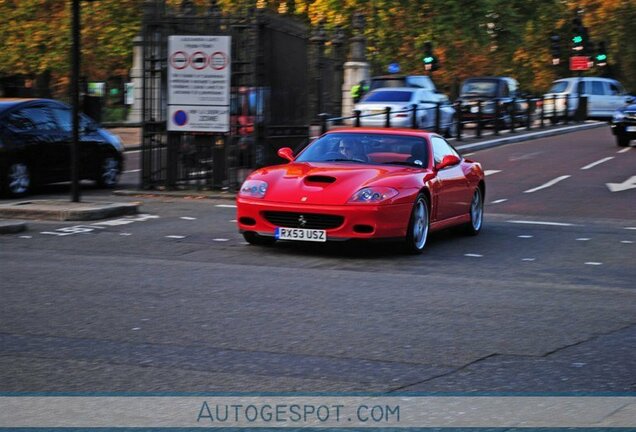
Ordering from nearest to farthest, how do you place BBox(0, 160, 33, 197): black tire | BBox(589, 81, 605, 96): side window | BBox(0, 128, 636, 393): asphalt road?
BBox(0, 128, 636, 393): asphalt road, BBox(0, 160, 33, 197): black tire, BBox(589, 81, 605, 96): side window

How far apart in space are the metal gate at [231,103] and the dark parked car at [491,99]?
1846 centimetres

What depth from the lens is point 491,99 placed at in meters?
42.2

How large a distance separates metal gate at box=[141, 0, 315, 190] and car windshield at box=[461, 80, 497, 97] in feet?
80.7

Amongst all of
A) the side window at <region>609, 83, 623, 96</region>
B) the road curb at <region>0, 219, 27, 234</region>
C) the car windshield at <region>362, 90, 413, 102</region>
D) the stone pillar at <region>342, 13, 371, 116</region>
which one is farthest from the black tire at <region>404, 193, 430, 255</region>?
the stone pillar at <region>342, 13, 371, 116</region>

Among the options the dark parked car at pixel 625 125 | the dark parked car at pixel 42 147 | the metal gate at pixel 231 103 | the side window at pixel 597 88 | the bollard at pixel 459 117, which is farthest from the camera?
the side window at pixel 597 88

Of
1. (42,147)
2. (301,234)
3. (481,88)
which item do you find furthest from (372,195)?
(481,88)

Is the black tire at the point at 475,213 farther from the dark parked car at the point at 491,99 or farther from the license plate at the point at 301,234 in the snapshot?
the dark parked car at the point at 491,99

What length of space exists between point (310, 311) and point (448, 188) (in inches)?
211

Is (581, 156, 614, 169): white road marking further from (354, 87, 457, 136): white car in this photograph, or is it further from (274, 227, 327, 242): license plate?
(274, 227, 327, 242): license plate

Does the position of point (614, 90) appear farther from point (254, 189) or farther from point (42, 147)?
point (254, 189)

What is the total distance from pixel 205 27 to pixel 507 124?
70.5ft

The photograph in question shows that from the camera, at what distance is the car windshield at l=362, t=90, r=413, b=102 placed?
37.8 m

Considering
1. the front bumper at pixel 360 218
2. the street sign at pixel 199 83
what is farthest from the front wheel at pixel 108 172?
the front bumper at pixel 360 218

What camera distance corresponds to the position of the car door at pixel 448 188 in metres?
14.0
